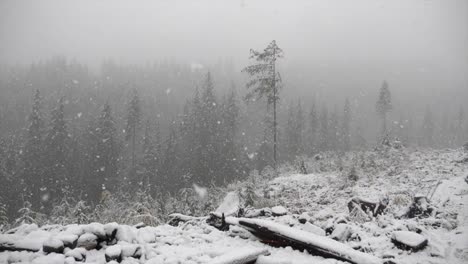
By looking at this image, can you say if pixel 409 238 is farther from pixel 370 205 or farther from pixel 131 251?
pixel 131 251

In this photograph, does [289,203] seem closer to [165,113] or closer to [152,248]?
[152,248]

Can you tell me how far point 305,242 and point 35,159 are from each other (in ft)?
156

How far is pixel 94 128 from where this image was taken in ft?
164

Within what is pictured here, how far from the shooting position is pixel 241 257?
401cm

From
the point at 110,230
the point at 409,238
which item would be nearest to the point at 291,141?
the point at 409,238

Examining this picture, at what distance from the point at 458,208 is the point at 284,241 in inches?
182

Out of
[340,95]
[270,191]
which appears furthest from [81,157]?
[340,95]

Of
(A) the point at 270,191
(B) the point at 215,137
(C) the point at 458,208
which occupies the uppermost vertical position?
(C) the point at 458,208

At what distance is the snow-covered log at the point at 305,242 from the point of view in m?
4.18

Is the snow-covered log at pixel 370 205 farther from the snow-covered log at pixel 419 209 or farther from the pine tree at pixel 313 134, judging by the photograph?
the pine tree at pixel 313 134

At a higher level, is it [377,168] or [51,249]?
[51,249]

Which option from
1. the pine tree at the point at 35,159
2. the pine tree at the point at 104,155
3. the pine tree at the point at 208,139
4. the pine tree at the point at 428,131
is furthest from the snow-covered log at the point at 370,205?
the pine tree at the point at 428,131

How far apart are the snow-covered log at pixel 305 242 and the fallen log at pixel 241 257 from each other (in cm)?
53

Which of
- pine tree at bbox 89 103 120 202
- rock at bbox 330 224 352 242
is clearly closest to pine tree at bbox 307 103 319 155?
pine tree at bbox 89 103 120 202
